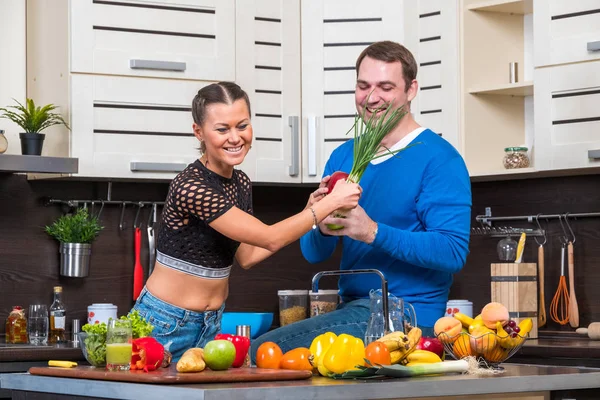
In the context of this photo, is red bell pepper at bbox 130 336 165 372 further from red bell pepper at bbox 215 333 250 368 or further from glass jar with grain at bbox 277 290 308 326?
glass jar with grain at bbox 277 290 308 326

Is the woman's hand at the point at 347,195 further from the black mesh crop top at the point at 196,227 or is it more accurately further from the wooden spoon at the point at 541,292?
the wooden spoon at the point at 541,292

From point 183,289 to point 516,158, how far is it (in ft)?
5.22

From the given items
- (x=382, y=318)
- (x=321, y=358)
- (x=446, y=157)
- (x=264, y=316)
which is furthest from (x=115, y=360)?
Answer: (x=264, y=316)

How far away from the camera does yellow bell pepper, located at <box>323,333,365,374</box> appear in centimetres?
206

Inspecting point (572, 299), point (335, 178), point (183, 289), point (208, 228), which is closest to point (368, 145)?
point (335, 178)

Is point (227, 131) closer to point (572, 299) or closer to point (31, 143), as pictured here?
point (31, 143)

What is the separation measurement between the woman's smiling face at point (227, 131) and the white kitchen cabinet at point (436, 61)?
136 centimetres

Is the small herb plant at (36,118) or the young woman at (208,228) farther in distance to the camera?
the small herb plant at (36,118)

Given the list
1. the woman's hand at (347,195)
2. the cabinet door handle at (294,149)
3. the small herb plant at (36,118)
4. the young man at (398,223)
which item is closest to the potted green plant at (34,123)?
the small herb plant at (36,118)

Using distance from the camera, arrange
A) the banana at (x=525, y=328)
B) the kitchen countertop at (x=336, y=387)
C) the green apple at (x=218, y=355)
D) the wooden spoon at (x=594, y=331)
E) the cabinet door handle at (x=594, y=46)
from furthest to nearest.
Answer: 1. the wooden spoon at (x=594, y=331)
2. the cabinet door handle at (x=594, y=46)
3. the banana at (x=525, y=328)
4. the green apple at (x=218, y=355)
5. the kitchen countertop at (x=336, y=387)

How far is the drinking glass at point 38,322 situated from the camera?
12.6 feet

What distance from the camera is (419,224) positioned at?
2922 millimetres

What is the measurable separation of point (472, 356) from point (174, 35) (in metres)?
2.08

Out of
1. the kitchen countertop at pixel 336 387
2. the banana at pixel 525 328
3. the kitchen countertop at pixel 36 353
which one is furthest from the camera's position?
the kitchen countertop at pixel 36 353
